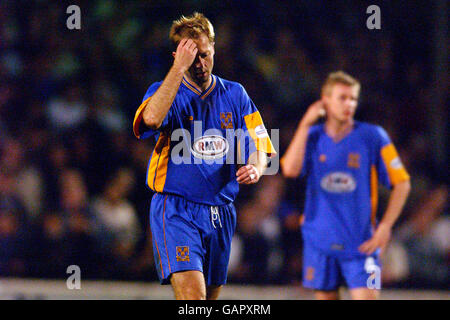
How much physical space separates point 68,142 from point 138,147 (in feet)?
2.18

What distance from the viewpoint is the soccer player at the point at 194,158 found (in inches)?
138

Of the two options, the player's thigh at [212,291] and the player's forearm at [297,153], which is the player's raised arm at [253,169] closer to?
the player's thigh at [212,291]

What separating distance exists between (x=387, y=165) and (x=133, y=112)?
100 inches

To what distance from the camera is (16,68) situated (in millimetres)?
6469

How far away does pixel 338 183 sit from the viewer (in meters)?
4.88

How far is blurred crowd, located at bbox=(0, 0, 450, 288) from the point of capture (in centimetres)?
585

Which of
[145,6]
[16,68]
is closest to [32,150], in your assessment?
[16,68]

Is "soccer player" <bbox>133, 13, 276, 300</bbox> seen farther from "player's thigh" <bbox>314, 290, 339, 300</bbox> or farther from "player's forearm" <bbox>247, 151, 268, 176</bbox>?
"player's thigh" <bbox>314, 290, 339, 300</bbox>

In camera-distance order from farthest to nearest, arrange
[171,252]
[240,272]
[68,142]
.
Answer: [68,142] < [240,272] < [171,252]

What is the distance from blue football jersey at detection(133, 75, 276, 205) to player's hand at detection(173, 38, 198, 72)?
262 mm

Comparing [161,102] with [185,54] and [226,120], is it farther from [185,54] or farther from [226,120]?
[226,120]

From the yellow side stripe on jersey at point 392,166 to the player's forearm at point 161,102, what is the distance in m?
2.11
